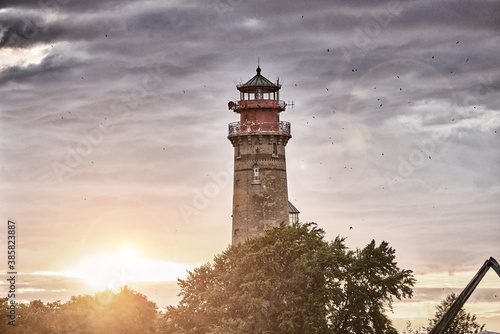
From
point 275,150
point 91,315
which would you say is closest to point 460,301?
point 275,150

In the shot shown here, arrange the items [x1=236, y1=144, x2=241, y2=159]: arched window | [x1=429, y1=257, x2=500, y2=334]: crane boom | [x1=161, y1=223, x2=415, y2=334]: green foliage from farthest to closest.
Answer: [x1=236, y1=144, x2=241, y2=159]: arched window
[x1=161, y1=223, x2=415, y2=334]: green foliage
[x1=429, y1=257, x2=500, y2=334]: crane boom

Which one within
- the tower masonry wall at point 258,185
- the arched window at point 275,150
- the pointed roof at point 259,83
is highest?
the pointed roof at point 259,83

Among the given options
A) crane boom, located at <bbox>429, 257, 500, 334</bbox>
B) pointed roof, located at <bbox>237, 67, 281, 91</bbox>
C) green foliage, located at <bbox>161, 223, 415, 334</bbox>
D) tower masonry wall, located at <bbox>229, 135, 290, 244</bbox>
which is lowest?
crane boom, located at <bbox>429, 257, 500, 334</bbox>

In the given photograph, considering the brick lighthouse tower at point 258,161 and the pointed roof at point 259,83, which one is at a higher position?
the pointed roof at point 259,83

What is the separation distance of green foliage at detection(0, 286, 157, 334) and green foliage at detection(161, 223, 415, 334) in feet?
67.6

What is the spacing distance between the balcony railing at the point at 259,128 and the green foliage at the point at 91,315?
1882 centimetres

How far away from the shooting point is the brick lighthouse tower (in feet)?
234

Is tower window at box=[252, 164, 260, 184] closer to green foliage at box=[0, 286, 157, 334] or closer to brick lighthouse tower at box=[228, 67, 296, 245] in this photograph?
brick lighthouse tower at box=[228, 67, 296, 245]

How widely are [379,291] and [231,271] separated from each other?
30.7 ft

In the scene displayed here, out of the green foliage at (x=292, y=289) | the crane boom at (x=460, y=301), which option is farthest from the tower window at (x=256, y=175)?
the crane boom at (x=460, y=301)

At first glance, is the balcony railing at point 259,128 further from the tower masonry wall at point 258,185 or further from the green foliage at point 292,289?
the green foliage at point 292,289

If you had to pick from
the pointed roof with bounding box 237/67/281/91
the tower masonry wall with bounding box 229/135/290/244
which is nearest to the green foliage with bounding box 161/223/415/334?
the tower masonry wall with bounding box 229/135/290/244

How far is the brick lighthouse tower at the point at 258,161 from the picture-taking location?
7125cm

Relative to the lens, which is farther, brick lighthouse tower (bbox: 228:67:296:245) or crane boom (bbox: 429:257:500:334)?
brick lighthouse tower (bbox: 228:67:296:245)
